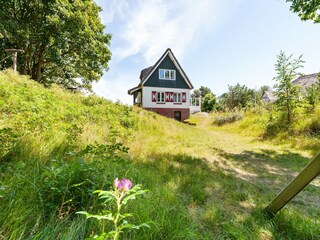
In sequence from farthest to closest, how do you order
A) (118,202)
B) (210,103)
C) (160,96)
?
1. (210,103)
2. (160,96)
3. (118,202)

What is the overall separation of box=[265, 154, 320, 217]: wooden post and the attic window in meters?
17.7

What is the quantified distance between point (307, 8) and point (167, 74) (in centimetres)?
1392

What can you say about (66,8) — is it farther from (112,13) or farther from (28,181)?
(28,181)

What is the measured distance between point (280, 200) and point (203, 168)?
2.08 m

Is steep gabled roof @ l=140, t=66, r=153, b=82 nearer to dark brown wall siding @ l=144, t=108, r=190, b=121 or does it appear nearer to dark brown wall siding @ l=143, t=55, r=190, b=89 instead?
dark brown wall siding @ l=143, t=55, r=190, b=89

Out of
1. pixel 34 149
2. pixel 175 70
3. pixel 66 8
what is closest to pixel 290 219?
pixel 34 149

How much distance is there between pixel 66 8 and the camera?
1133 centimetres

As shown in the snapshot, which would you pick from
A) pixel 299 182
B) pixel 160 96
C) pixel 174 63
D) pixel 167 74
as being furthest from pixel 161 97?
pixel 299 182

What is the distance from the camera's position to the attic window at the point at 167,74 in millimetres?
18469

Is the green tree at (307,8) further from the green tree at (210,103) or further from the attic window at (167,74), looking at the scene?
the green tree at (210,103)

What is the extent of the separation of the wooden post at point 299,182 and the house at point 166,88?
16.7m

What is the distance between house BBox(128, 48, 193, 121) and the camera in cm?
1809

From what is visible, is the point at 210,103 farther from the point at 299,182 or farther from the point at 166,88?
the point at 299,182

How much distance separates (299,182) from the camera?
139cm
